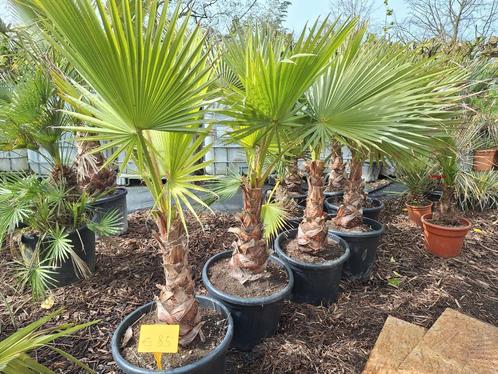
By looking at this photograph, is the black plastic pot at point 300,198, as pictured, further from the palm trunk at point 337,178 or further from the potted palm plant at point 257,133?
the potted palm plant at point 257,133

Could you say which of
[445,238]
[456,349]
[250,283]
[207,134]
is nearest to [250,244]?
[250,283]

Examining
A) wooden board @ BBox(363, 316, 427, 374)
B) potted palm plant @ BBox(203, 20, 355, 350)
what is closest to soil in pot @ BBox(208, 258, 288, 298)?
potted palm plant @ BBox(203, 20, 355, 350)

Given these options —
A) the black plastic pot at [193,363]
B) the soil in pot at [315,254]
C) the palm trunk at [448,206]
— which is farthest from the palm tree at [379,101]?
the palm trunk at [448,206]

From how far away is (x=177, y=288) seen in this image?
1354 millimetres

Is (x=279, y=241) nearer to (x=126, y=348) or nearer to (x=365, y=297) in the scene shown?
(x=365, y=297)

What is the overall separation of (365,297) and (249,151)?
4.55 feet

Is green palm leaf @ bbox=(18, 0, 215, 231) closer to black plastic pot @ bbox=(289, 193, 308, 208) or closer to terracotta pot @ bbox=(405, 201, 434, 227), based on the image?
black plastic pot @ bbox=(289, 193, 308, 208)

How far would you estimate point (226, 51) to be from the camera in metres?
1.64

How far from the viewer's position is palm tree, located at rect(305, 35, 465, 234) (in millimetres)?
1382

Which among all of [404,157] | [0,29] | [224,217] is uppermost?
[0,29]

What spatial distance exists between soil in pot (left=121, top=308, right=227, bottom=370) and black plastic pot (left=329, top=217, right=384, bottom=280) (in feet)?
4.09

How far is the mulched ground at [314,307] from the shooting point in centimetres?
168

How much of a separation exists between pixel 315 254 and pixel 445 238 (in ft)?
4.67

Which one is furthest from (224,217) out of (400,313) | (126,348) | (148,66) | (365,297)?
(148,66)
